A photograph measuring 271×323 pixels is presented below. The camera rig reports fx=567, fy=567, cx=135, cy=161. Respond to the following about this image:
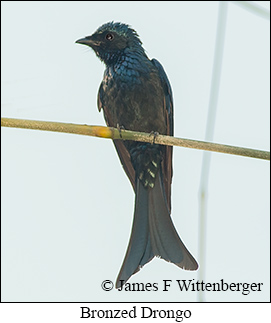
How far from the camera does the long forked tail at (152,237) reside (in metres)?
3.81

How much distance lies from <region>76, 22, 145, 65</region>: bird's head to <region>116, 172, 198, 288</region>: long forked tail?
1066 millimetres

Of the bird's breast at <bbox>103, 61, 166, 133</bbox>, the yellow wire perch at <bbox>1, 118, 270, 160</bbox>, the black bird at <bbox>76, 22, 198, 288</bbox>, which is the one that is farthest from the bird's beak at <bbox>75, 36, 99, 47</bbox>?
the yellow wire perch at <bbox>1, 118, 270, 160</bbox>

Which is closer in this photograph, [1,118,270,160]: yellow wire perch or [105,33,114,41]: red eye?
[1,118,270,160]: yellow wire perch

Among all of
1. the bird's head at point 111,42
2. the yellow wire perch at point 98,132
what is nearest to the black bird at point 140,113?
the bird's head at point 111,42

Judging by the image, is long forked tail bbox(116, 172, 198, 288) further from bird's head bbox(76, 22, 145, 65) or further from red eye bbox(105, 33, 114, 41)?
red eye bbox(105, 33, 114, 41)

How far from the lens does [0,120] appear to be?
122 inches

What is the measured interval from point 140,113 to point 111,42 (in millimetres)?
720

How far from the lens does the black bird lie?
4.24 meters

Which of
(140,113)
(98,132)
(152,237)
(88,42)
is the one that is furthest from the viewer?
(88,42)

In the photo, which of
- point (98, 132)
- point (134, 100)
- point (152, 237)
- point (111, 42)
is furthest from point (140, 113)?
point (98, 132)

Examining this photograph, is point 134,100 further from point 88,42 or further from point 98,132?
point 98,132

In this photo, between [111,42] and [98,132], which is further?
[111,42]

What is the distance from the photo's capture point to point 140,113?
4.39 m
